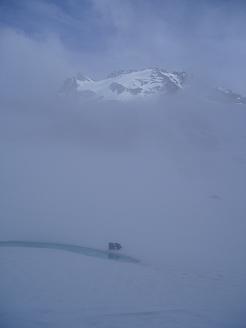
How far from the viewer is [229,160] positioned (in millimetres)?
39938

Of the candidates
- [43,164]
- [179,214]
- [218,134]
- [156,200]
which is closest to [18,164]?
[43,164]

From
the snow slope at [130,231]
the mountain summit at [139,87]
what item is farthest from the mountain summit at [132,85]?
the snow slope at [130,231]

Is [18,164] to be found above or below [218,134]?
below

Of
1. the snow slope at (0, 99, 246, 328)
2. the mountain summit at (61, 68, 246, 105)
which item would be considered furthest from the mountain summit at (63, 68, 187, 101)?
the snow slope at (0, 99, 246, 328)

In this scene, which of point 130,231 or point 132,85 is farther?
point 132,85

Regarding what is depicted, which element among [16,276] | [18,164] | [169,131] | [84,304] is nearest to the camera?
[84,304]

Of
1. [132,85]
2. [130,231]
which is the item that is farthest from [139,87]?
[130,231]

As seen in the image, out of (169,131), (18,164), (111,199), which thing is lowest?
(111,199)

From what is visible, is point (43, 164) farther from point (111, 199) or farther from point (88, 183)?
point (111, 199)

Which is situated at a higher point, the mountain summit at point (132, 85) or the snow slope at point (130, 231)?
the mountain summit at point (132, 85)

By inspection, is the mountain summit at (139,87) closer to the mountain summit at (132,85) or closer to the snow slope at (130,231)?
the mountain summit at (132,85)

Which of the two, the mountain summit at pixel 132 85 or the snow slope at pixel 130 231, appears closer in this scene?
the snow slope at pixel 130 231

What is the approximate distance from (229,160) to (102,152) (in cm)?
1337

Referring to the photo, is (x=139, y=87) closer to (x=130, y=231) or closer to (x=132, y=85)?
(x=132, y=85)
